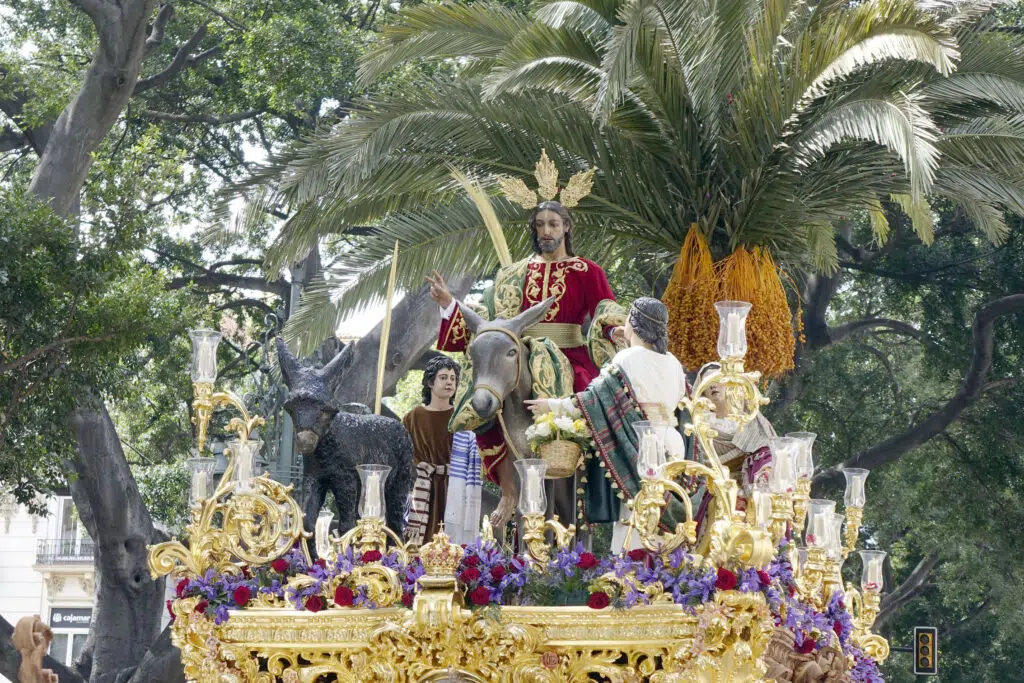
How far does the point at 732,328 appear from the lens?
8695 mm

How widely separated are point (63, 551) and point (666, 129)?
27632 mm

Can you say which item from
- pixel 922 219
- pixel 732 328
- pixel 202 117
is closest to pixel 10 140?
pixel 202 117

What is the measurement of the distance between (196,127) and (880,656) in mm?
16509

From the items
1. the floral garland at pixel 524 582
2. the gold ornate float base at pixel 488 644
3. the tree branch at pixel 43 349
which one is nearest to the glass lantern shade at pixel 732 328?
the floral garland at pixel 524 582

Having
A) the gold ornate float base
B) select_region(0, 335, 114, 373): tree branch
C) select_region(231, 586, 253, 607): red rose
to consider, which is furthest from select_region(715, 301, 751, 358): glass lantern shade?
select_region(0, 335, 114, 373): tree branch

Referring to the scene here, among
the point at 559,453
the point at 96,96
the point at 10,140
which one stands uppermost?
the point at 10,140

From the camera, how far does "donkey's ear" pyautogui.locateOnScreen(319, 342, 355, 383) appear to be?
468 inches

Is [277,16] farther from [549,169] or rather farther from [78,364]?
[549,169]

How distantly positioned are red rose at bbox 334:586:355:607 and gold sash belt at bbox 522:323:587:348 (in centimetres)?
270

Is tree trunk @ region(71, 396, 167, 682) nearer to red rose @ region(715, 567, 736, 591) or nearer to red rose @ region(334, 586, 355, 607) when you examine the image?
red rose @ region(334, 586, 355, 607)

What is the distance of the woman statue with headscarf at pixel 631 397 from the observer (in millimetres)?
10117

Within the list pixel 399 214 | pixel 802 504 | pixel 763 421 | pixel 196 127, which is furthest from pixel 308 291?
pixel 196 127

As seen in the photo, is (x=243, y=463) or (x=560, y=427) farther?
(x=560, y=427)

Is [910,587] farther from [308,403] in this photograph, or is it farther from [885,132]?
[308,403]
